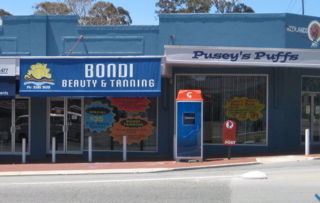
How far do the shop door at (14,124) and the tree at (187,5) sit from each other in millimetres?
30362

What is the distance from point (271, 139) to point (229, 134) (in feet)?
9.38

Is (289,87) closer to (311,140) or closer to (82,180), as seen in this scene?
(311,140)

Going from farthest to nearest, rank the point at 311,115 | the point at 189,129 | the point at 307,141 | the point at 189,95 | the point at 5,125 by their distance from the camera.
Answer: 1. the point at 311,115
2. the point at 5,125
3. the point at 307,141
4. the point at 189,95
5. the point at 189,129

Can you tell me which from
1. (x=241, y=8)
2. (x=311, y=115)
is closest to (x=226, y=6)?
(x=241, y=8)

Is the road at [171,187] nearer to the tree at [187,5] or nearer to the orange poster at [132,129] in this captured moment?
the orange poster at [132,129]

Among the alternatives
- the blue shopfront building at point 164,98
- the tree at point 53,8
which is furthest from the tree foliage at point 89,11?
the blue shopfront building at point 164,98

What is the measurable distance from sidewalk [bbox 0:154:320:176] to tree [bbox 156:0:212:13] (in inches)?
1236

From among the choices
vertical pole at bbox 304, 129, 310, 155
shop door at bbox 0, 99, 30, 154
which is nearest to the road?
vertical pole at bbox 304, 129, 310, 155

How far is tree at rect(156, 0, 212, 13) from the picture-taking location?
4572cm

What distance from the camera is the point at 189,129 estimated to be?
50.9ft

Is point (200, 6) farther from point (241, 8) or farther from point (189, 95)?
point (189, 95)

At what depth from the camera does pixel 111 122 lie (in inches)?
711

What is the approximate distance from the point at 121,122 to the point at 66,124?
2.20 meters

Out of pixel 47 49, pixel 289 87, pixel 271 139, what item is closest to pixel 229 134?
pixel 271 139
